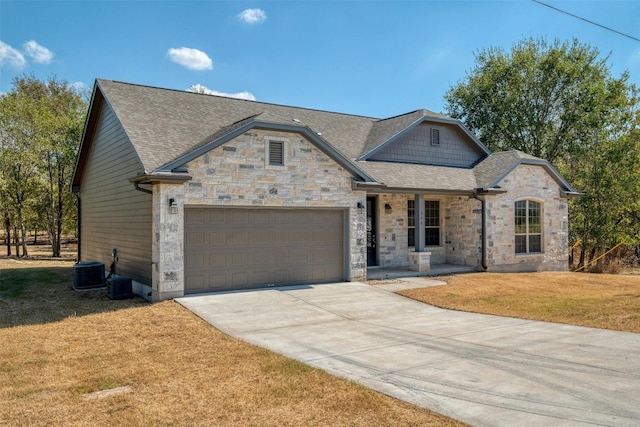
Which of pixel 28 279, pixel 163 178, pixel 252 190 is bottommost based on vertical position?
pixel 28 279

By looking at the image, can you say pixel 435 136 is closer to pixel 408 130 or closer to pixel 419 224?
pixel 408 130

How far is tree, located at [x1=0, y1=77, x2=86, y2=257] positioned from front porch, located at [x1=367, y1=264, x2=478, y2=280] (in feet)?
64.4

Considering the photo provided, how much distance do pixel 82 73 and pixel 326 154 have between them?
23.5 meters

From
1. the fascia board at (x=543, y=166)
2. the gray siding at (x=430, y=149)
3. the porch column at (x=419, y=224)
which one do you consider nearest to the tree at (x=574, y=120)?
the fascia board at (x=543, y=166)

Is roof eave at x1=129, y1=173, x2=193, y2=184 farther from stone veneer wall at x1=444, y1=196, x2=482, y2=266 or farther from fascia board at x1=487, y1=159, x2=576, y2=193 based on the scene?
fascia board at x1=487, y1=159, x2=576, y2=193

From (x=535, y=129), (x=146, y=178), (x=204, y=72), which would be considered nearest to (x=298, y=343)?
(x=146, y=178)

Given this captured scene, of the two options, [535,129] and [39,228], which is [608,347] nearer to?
[535,129]

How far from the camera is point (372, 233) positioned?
16469mm

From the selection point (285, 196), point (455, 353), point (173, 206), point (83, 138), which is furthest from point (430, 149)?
point (83, 138)

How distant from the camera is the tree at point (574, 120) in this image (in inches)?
984

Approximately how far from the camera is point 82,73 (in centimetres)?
2900

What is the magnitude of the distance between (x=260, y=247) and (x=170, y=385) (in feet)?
22.1

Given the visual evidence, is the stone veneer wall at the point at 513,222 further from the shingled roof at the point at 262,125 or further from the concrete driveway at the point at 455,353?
the concrete driveway at the point at 455,353

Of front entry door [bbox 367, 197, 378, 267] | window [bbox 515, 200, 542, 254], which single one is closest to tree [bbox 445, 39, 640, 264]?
window [bbox 515, 200, 542, 254]
